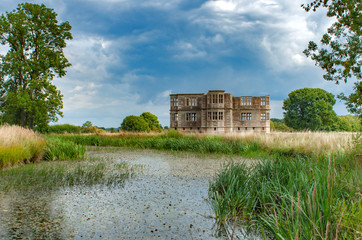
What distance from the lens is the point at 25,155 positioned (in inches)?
293

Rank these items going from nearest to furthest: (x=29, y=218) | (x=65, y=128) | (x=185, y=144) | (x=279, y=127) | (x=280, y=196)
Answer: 1. (x=280, y=196)
2. (x=29, y=218)
3. (x=185, y=144)
4. (x=65, y=128)
5. (x=279, y=127)

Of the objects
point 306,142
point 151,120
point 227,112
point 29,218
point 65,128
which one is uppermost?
point 227,112

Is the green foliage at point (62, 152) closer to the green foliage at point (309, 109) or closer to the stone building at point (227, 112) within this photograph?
the stone building at point (227, 112)

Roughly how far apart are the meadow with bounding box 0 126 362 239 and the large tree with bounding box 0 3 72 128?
4811 mm

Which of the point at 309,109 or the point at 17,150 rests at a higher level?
the point at 309,109

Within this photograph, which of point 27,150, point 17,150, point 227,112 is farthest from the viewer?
point 227,112

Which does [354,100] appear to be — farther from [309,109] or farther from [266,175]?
[309,109]

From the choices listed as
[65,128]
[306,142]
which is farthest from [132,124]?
[306,142]

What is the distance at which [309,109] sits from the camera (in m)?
32.8

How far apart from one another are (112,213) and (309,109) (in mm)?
34493

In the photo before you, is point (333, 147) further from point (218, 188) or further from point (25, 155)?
point (25, 155)

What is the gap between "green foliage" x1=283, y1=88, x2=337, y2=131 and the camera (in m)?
32.6

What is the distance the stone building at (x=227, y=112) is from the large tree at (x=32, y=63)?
65.1 feet

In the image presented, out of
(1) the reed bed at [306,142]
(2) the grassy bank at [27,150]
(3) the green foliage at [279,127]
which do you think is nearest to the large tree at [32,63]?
(2) the grassy bank at [27,150]
